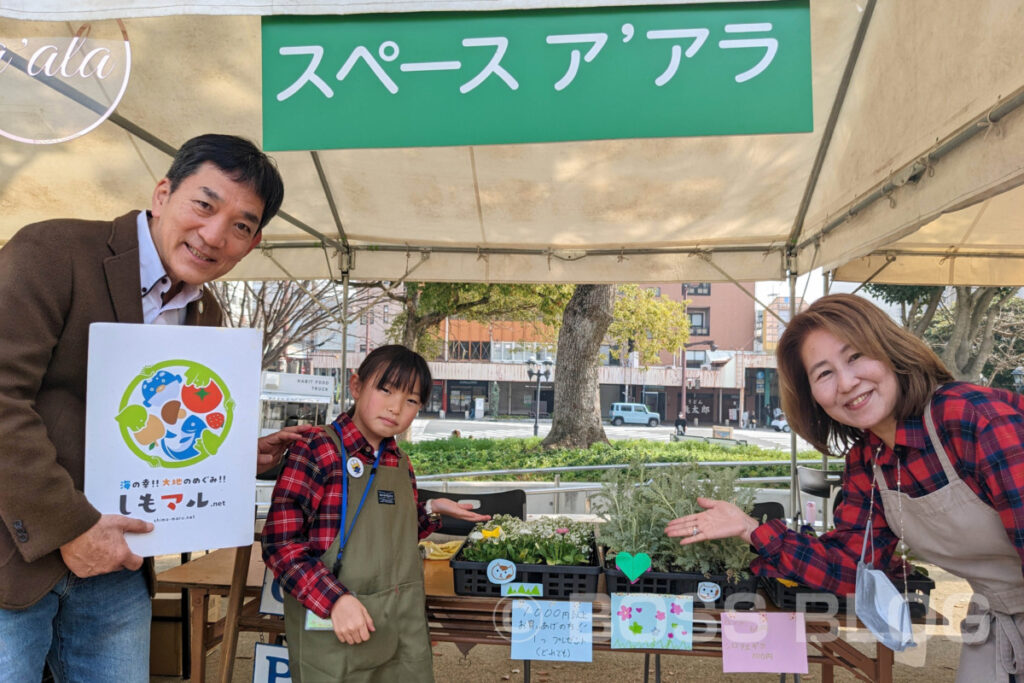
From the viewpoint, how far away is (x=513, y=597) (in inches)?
89.0

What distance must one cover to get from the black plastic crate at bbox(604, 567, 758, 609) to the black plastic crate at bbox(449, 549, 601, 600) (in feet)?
0.26

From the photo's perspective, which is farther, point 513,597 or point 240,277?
point 240,277

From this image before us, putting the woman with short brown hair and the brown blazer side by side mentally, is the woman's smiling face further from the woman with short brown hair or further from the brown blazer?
the brown blazer

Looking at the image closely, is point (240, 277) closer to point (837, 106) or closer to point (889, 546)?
point (837, 106)

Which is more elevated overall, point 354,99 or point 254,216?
point 354,99

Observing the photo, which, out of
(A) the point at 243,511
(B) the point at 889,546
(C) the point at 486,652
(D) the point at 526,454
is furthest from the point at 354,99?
(D) the point at 526,454

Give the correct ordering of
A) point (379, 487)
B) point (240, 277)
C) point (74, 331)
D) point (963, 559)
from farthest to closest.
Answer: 1. point (240, 277)
2. point (379, 487)
3. point (963, 559)
4. point (74, 331)

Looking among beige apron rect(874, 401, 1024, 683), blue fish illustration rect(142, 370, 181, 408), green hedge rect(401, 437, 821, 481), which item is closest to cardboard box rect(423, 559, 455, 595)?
blue fish illustration rect(142, 370, 181, 408)

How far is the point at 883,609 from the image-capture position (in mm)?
1725

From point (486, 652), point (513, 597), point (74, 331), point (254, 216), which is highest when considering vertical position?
point (254, 216)

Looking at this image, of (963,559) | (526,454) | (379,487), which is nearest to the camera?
(963,559)

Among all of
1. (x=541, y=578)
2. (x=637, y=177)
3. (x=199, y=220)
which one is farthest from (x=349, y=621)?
(x=637, y=177)

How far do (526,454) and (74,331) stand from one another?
448 inches

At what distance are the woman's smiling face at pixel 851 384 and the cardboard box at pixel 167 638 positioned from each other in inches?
151
